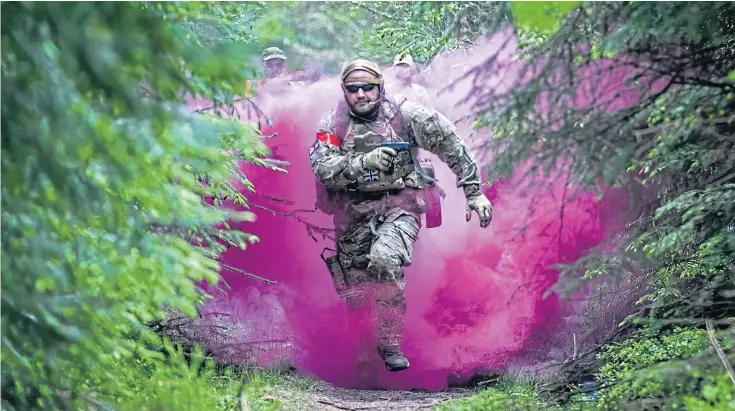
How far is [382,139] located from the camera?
2.82 metres

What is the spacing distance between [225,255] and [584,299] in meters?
1.54

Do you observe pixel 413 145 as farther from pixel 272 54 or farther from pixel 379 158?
pixel 272 54

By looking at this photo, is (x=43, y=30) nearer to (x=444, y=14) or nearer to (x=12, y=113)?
(x=12, y=113)

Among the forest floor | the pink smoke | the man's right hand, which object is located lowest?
the forest floor

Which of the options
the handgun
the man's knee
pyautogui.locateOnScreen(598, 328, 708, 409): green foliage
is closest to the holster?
the man's knee

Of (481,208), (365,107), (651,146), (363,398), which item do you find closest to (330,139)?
(365,107)

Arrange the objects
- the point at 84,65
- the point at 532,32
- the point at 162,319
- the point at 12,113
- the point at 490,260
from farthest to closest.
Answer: the point at 490,260 → the point at 162,319 → the point at 532,32 → the point at 12,113 → the point at 84,65

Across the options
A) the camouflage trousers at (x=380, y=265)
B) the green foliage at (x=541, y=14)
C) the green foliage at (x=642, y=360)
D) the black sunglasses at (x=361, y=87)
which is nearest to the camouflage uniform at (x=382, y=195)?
the camouflage trousers at (x=380, y=265)

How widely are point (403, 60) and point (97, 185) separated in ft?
4.82

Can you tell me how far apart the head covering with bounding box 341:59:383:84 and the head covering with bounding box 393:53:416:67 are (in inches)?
4.0

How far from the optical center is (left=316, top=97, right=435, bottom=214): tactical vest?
282 cm

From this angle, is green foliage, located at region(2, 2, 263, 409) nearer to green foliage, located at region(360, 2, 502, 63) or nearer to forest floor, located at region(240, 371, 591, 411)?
forest floor, located at region(240, 371, 591, 411)

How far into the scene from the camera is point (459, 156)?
288 cm

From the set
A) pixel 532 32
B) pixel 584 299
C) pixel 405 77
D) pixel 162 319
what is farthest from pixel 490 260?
pixel 162 319
